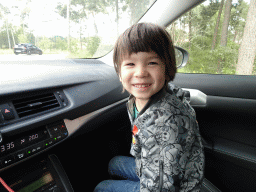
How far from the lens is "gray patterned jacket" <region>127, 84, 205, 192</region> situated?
1.01 meters

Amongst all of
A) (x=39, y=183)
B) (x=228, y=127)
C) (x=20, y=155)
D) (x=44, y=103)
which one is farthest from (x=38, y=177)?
(x=228, y=127)

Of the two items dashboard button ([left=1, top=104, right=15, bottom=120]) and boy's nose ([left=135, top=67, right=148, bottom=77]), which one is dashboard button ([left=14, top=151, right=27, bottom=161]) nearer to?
dashboard button ([left=1, top=104, right=15, bottom=120])

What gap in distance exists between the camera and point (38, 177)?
130cm

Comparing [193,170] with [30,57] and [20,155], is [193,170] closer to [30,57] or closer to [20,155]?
[20,155]

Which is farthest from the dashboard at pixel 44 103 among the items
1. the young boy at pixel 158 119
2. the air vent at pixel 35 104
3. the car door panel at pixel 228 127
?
the car door panel at pixel 228 127

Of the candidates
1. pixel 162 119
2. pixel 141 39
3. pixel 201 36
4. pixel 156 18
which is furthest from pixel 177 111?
→ pixel 201 36

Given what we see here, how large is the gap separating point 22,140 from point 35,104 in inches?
8.6

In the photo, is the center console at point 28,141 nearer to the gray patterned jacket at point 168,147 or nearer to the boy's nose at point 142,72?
the gray patterned jacket at point 168,147

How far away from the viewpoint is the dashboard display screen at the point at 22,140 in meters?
1.04

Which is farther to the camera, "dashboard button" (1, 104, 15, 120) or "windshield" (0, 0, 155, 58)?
"windshield" (0, 0, 155, 58)

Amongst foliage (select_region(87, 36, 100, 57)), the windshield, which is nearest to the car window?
the windshield

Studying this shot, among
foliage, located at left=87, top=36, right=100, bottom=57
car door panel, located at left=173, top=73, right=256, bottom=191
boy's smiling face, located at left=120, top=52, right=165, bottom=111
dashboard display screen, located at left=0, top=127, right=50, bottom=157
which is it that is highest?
foliage, located at left=87, top=36, right=100, bottom=57

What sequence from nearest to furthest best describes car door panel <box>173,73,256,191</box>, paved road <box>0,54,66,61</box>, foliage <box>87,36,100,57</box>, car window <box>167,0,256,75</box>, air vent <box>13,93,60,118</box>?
air vent <box>13,93,60,118</box> < paved road <box>0,54,66,61</box> < car door panel <box>173,73,256,191</box> < foliage <box>87,36,100,57</box> < car window <box>167,0,256,75</box>

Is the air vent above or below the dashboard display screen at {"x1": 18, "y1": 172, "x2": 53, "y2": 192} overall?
above
